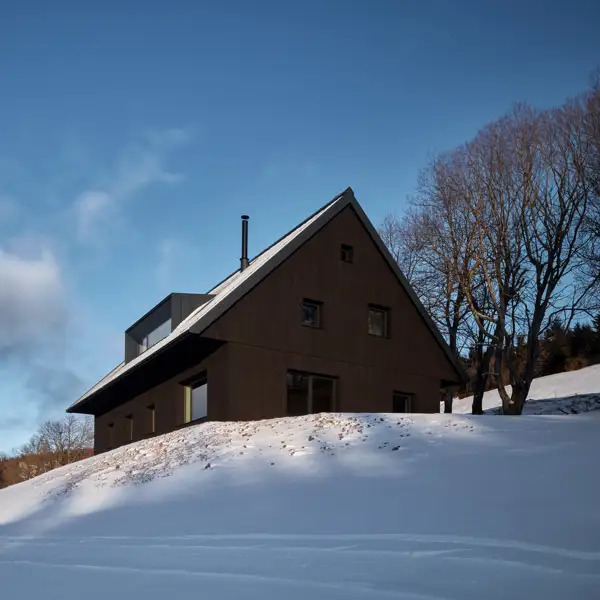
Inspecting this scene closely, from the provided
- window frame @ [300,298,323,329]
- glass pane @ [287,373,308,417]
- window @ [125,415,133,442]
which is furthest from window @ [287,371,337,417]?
window @ [125,415,133,442]

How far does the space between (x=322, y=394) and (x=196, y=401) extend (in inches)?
129

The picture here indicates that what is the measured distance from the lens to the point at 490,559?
6.33m

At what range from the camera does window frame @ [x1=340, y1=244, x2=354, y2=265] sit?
20203mm

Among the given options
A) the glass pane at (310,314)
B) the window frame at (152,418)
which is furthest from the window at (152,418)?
the glass pane at (310,314)

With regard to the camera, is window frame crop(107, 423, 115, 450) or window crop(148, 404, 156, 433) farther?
window frame crop(107, 423, 115, 450)

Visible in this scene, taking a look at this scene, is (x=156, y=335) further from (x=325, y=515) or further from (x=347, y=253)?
(x=325, y=515)

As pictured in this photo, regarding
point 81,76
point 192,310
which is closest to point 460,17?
point 81,76

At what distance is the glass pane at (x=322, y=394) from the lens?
1881 cm

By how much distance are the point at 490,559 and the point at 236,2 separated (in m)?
11.3

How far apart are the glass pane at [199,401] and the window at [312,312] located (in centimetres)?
314

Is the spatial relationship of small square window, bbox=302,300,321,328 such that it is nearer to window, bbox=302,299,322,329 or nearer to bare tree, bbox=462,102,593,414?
window, bbox=302,299,322,329

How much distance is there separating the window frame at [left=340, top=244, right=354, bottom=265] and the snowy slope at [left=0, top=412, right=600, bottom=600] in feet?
21.4

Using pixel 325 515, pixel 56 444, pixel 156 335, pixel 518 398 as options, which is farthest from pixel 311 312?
pixel 56 444

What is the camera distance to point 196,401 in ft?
62.3
